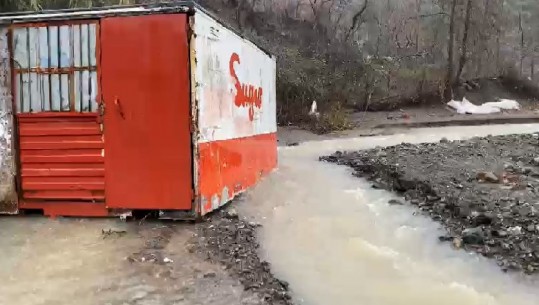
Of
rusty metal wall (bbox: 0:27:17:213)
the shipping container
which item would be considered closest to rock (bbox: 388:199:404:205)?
the shipping container

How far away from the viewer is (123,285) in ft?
14.8

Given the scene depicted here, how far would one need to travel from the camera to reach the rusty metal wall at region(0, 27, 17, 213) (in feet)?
21.5

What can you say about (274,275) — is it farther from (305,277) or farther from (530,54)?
(530,54)

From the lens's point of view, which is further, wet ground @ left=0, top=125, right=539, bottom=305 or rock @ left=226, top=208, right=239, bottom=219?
rock @ left=226, top=208, right=239, bottom=219

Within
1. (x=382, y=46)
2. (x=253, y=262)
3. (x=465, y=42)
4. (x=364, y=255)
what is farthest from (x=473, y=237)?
(x=382, y=46)

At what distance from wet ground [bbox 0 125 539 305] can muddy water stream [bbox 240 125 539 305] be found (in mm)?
11

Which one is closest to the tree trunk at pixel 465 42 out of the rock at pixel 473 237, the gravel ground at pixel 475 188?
the gravel ground at pixel 475 188

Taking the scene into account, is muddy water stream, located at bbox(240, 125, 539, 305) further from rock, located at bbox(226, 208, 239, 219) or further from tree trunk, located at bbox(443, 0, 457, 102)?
tree trunk, located at bbox(443, 0, 457, 102)

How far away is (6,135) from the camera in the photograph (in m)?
6.62

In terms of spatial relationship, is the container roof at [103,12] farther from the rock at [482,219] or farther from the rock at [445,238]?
the rock at [482,219]

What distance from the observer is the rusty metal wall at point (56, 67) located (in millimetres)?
6391

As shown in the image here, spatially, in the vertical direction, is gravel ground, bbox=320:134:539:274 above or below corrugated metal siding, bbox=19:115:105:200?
below

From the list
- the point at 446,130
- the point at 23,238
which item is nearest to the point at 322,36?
the point at 446,130

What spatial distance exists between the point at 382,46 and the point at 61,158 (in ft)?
87.4
